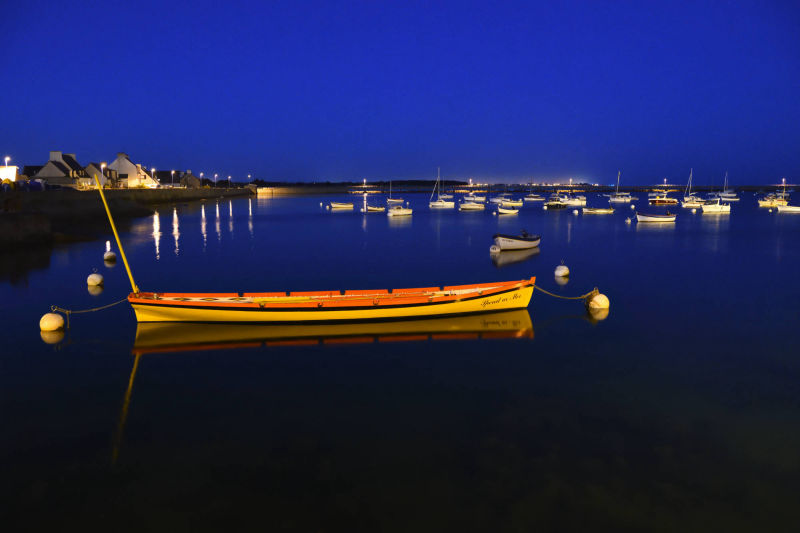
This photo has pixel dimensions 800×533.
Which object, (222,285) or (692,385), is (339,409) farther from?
(222,285)

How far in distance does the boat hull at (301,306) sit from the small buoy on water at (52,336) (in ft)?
8.14

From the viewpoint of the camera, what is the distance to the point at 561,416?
10836mm

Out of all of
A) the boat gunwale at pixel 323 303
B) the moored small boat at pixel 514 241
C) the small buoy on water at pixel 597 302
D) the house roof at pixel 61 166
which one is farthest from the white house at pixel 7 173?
the small buoy on water at pixel 597 302

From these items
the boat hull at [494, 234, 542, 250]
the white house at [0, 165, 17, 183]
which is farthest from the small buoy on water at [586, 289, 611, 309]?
the white house at [0, 165, 17, 183]

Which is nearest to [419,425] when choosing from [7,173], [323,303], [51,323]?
[323,303]

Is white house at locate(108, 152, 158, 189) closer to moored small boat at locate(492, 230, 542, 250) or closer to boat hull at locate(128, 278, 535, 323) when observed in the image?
moored small boat at locate(492, 230, 542, 250)

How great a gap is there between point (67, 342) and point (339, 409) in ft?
35.7

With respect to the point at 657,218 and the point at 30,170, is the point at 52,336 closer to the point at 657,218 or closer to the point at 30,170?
the point at 657,218

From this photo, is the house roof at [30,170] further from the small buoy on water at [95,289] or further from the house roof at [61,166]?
the small buoy on water at [95,289]

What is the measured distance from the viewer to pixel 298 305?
16.6 meters

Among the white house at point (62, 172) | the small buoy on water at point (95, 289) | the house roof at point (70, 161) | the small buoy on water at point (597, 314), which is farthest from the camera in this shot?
the house roof at point (70, 161)

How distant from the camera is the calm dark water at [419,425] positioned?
780 centimetres

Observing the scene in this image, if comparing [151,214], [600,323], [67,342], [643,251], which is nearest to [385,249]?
[643,251]

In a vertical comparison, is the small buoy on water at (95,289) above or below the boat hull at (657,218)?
below
